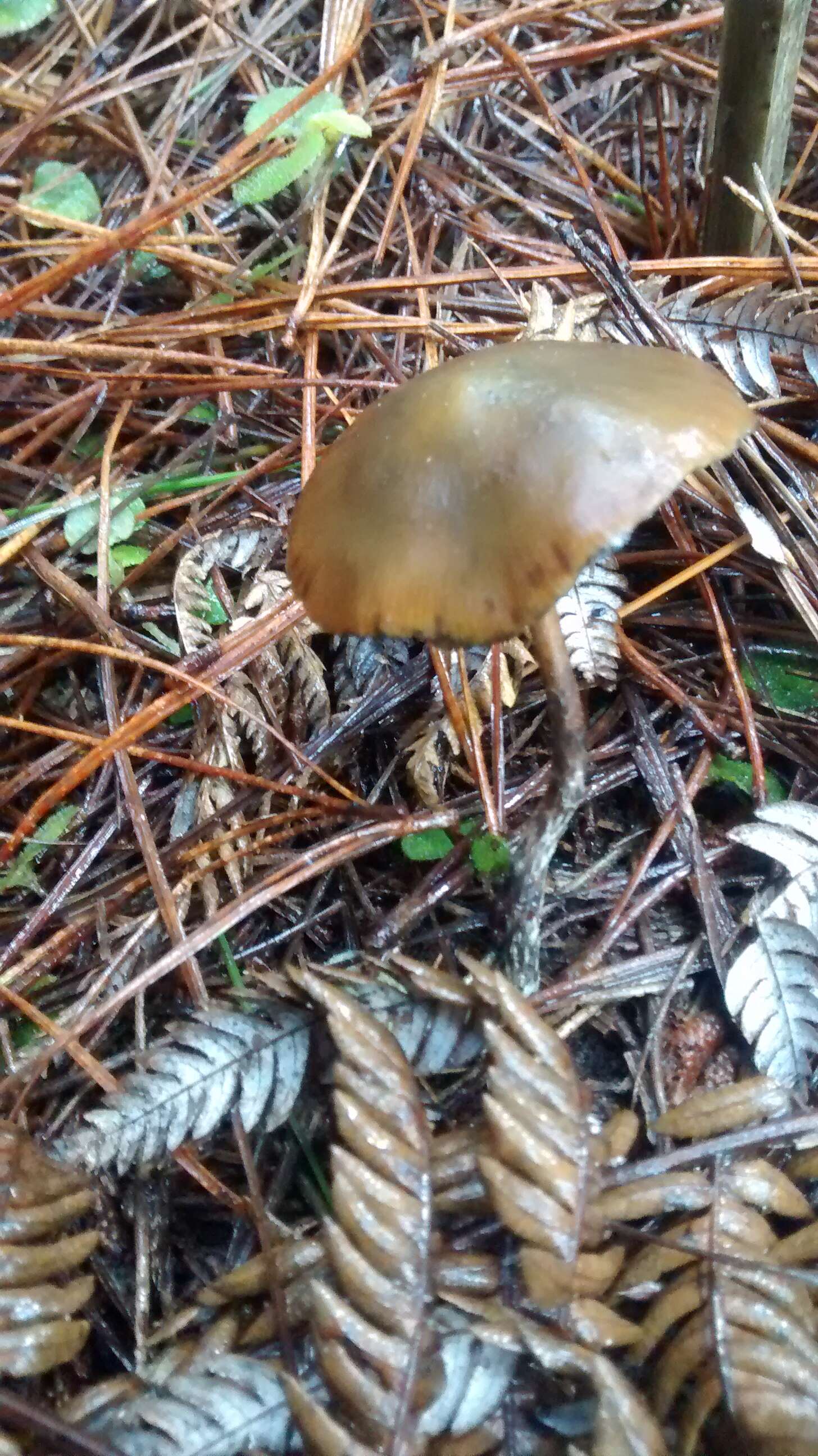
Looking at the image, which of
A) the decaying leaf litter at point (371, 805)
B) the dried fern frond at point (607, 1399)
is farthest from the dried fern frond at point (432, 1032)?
the dried fern frond at point (607, 1399)

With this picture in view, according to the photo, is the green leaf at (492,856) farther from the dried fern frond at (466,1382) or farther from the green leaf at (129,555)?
the green leaf at (129,555)

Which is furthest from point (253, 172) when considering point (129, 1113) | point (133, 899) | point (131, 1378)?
point (131, 1378)

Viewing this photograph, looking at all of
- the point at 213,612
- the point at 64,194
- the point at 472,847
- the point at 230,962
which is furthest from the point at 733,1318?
the point at 64,194

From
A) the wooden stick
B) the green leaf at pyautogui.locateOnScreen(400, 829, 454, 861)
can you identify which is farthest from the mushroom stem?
the wooden stick

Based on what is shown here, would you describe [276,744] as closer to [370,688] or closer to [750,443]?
[370,688]

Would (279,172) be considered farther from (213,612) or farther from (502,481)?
(502,481)

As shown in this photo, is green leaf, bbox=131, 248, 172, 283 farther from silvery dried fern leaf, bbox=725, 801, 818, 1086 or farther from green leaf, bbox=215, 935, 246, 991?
silvery dried fern leaf, bbox=725, 801, 818, 1086
